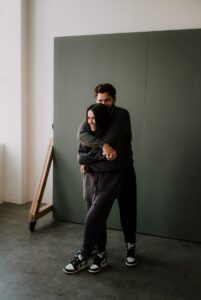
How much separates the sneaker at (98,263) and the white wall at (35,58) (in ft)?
4.82

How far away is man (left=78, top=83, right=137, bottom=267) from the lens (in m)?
2.41

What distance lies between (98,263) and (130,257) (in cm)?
29

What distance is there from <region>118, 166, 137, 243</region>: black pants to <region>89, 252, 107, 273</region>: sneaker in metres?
0.26

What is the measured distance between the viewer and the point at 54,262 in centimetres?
269

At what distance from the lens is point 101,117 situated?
2402 mm

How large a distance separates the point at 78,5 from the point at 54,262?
2590 mm

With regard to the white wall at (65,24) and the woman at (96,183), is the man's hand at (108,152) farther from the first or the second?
the white wall at (65,24)

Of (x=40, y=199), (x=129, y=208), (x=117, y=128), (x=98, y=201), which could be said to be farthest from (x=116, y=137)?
(x=40, y=199)

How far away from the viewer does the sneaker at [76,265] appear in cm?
253

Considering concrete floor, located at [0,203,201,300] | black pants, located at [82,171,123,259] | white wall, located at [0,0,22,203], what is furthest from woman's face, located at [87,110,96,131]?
white wall, located at [0,0,22,203]

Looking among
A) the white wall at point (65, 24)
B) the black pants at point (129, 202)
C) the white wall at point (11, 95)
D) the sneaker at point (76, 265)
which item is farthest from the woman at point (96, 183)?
the white wall at point (11, 95)

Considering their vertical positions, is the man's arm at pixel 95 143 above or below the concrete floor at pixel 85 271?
above

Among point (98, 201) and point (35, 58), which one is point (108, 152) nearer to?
point (98, 201)

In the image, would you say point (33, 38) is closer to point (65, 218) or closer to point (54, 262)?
point (65, 218)
